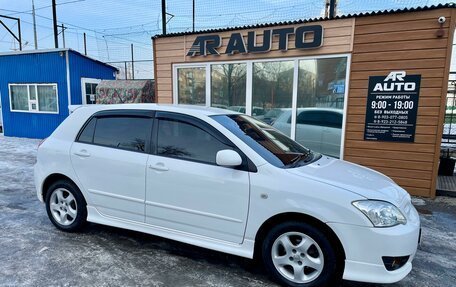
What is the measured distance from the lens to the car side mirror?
276cm

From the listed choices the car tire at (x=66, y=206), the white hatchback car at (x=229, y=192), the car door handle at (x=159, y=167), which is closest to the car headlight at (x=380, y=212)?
the white hatchback car at (x=229, y=192)

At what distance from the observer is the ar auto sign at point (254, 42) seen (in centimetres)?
623

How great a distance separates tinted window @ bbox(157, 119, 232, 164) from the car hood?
2.58ft

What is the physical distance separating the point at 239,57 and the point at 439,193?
15.9 feet

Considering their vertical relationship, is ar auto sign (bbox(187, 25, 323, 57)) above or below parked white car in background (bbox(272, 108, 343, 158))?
above

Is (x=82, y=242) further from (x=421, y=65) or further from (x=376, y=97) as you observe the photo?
(x=421, y=65)

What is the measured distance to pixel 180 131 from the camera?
326 centimetres

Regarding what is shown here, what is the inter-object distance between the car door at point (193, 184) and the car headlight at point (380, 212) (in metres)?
0.97

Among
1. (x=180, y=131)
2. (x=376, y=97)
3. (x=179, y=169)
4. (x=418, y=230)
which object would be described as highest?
(x=376, y=97)

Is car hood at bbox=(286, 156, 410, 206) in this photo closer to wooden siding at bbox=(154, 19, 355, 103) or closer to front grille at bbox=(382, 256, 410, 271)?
front grille at bbox=(382, 256, 410, 271)

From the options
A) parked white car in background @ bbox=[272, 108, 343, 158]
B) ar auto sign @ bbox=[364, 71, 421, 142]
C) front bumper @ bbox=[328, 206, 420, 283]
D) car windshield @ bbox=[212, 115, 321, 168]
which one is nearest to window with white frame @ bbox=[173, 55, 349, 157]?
parked white car in background @ bbox=[272, 108, 343, 158]

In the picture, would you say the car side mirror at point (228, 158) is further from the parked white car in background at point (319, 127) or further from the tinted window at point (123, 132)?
the parked white car in background at point (319, 127)

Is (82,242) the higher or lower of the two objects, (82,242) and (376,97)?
the lower

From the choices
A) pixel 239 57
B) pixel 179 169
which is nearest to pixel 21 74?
pixel 239 57
